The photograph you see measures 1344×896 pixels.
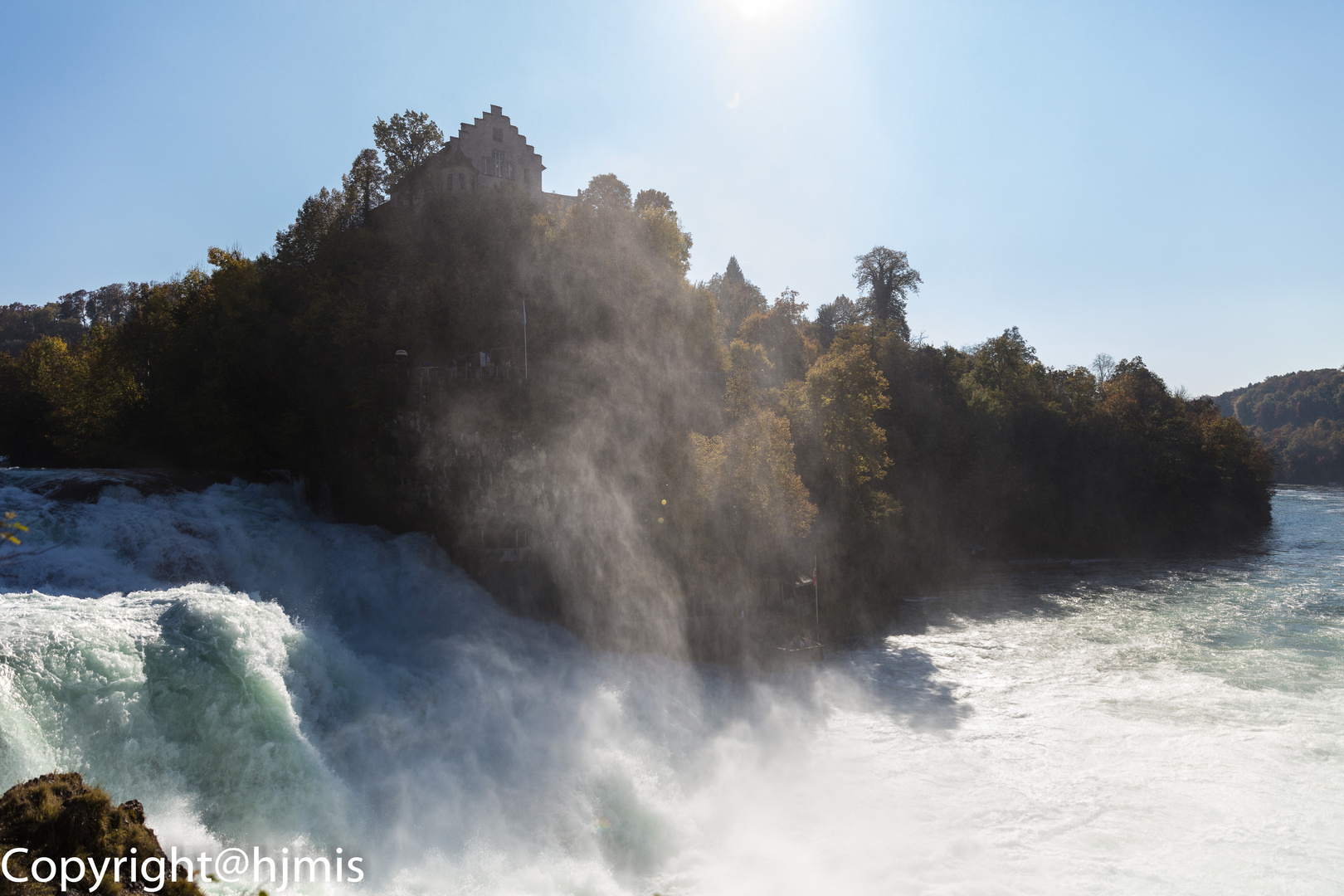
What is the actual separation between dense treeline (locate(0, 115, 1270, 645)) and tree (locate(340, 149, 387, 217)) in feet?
0.48

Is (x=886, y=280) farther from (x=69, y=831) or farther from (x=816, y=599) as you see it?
(x=69, y=831)

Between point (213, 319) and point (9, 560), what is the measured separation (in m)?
27.0

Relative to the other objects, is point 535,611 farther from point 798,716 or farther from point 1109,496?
point 1109,496

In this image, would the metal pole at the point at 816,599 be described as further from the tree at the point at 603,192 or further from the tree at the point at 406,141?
the tree at the point at 406,141

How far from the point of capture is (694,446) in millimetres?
31344

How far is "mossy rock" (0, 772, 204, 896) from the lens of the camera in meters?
7.28

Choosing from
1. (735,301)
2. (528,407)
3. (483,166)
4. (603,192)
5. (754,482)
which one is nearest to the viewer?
(754,482)

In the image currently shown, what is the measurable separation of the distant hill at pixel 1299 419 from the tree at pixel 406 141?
136543mm

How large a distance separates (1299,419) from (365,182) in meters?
194

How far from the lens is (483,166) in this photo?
4934 cm

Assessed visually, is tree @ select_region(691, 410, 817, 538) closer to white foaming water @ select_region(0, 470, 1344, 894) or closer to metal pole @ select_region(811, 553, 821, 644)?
metal pole @ select_region(811, 553, 821, 644)

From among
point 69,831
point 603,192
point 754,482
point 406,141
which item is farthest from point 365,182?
point 69,831

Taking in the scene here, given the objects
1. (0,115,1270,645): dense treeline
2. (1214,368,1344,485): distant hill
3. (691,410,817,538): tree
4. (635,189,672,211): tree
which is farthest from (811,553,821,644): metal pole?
(1214,368,1344,485): distant hill

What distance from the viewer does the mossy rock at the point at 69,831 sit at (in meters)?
7.28
